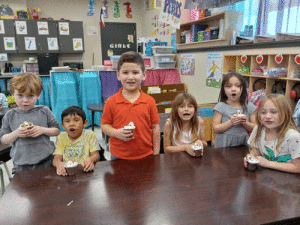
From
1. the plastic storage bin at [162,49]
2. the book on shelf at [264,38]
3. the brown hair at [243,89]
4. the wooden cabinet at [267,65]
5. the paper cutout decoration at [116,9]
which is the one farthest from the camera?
the paper cutout decoration at [116,9]

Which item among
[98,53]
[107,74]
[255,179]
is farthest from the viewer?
[98,53]

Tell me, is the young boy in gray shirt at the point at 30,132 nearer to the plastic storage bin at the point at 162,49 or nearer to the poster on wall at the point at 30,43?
the plastic storage bin at the point at 162,49

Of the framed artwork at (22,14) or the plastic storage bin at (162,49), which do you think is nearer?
the plastic storage bin at (162,49)

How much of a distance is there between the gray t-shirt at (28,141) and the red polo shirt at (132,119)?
382 mm

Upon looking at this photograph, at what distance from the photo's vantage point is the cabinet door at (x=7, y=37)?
19.0 feet

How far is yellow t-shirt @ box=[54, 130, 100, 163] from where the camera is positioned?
1462mm

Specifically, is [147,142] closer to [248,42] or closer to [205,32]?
[248,42]

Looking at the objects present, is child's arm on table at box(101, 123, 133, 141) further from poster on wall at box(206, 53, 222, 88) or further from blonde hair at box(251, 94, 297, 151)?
poster on wall at box(206, 53, 222, 88)

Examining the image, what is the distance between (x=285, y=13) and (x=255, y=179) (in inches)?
101

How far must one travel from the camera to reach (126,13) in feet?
23.8

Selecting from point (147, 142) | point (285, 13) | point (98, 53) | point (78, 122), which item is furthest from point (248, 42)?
point (98, 53)

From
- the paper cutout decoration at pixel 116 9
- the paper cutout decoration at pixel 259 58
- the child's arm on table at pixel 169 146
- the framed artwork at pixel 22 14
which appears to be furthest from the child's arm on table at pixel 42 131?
the paper cutout decoration at pixel 116 9

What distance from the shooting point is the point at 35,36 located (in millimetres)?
6055

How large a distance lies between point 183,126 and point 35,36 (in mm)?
5827
